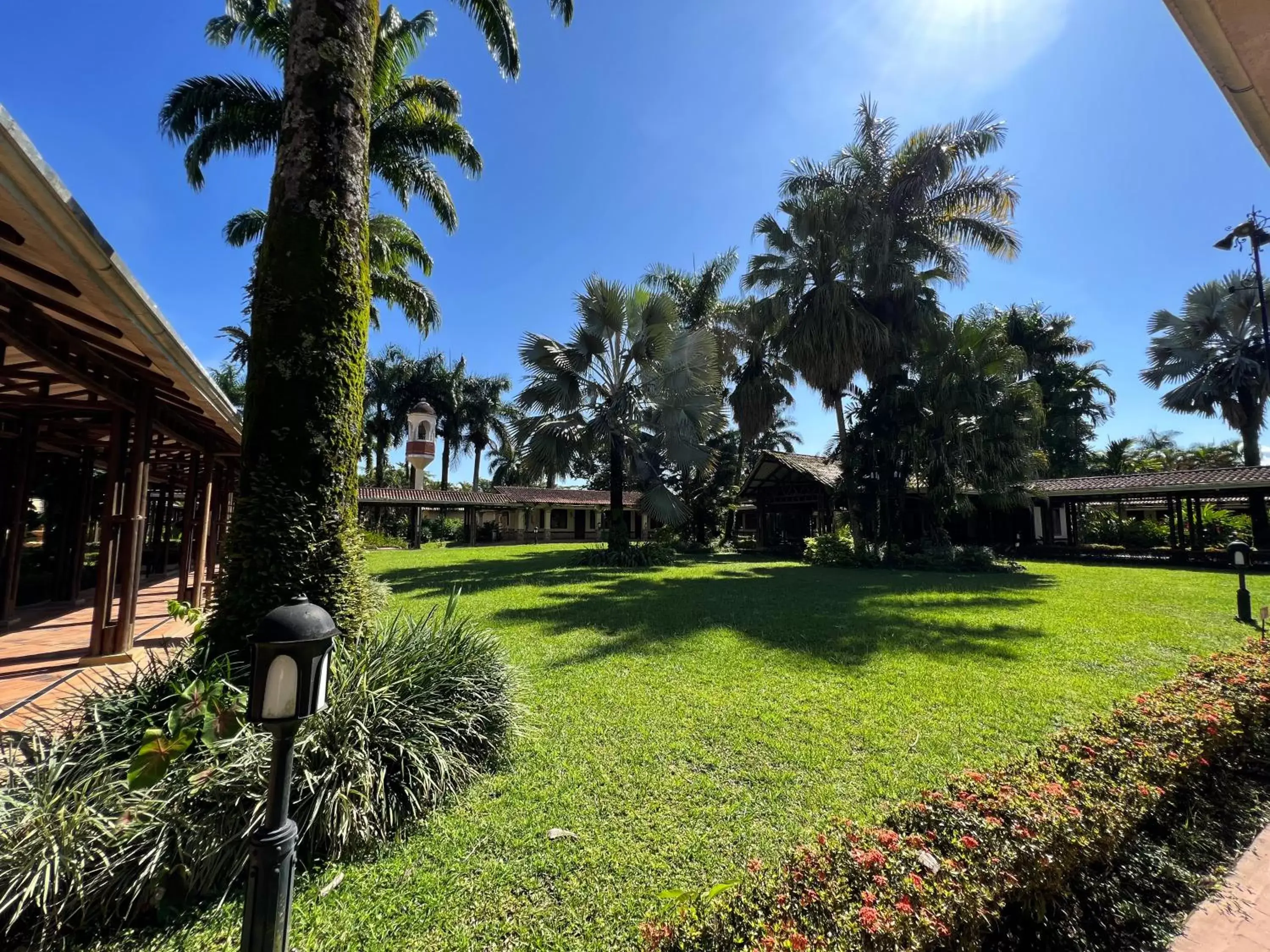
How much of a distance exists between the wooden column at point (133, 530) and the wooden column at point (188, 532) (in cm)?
238

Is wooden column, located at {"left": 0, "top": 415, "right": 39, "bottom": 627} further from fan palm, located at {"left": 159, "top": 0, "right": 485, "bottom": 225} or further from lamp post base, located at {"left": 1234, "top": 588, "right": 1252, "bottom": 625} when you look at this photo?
lamp post base, located at {"left": 1234, "top": 588, "right": 1252, "bottom": 625}

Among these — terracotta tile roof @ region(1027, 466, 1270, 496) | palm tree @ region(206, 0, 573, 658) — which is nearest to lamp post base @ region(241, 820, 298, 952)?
palm tree @ region(206, 0, 573, 658)

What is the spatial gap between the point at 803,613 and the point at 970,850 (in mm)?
6919

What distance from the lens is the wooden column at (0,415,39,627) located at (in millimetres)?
6957

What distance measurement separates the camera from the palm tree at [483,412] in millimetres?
37812

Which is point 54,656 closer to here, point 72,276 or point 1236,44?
point 72,276

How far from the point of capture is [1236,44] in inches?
68.6

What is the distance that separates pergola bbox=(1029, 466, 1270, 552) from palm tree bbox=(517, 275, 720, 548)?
11455mm

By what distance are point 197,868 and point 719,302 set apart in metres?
23.9

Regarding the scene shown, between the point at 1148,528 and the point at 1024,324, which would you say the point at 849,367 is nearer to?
the point at 1148,528

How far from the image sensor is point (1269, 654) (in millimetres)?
4359

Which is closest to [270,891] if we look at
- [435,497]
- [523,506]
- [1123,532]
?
[1123,532]

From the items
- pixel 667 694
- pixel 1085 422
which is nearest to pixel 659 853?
pixel 667 694

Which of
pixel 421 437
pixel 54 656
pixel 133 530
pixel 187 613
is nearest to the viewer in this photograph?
pixel 187 613
